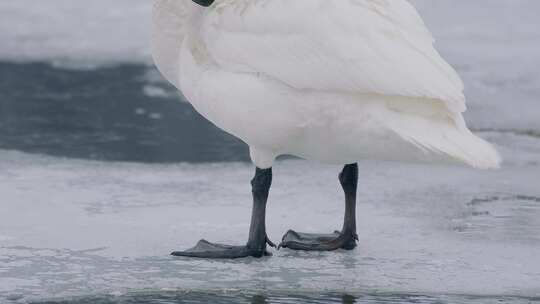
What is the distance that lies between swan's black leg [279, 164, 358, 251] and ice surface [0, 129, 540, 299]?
6 cm

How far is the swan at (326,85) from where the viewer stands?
507cm

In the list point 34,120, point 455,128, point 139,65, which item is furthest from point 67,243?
point 139,65

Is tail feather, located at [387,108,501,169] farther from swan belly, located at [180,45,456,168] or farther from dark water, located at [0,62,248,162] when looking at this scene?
dark water, located at [0,62,248,162]

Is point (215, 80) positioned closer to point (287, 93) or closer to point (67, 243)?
point (287, 93)

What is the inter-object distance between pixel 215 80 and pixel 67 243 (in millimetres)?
1057

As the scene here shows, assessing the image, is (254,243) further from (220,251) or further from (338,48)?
(338,48)

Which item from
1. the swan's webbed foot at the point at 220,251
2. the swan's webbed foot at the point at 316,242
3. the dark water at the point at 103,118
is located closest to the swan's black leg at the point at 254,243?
the swan's webbed foot at the point at 220,251

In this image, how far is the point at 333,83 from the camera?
514 cm

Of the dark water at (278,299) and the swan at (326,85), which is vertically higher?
the swan at (326,85)

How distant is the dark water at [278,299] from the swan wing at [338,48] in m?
0.80

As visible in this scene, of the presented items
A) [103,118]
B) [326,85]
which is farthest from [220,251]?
[103,118]

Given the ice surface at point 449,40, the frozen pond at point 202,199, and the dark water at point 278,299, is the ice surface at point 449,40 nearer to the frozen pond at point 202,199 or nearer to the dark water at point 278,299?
the frozen pond at point 202,199

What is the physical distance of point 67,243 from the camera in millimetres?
5754

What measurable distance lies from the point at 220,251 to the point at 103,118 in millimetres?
3705
